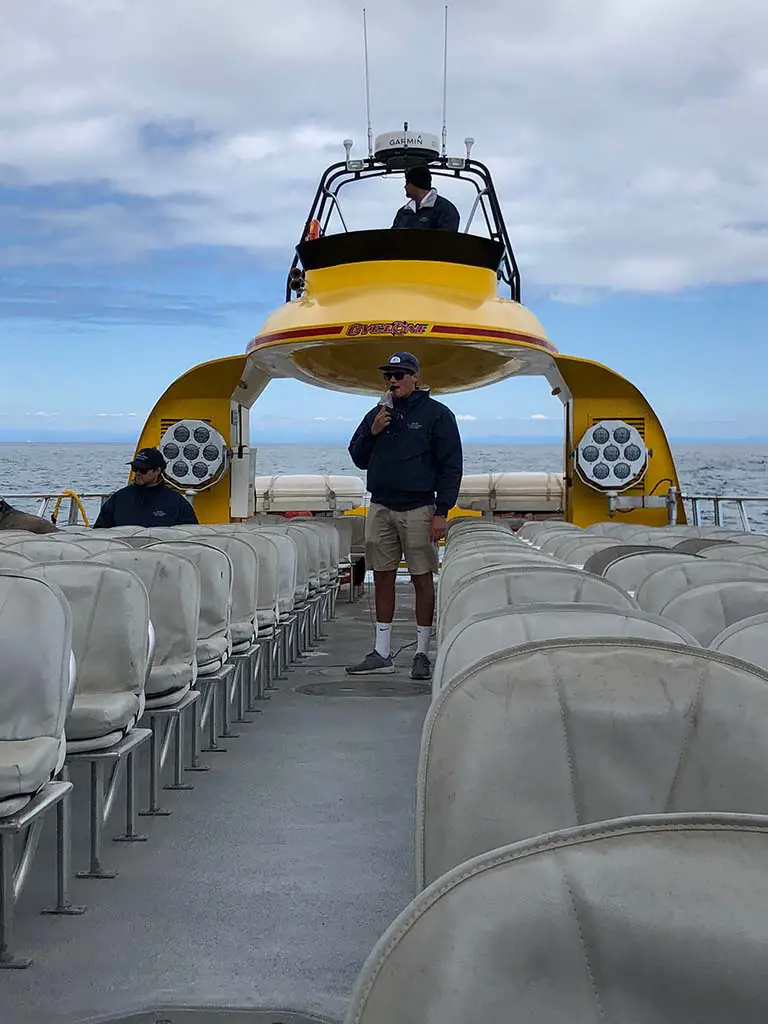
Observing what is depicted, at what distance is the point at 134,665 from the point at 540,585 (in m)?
1.66

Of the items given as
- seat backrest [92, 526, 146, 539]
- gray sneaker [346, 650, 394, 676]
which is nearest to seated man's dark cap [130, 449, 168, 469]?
seat backrest [92, 526, 146, 539]

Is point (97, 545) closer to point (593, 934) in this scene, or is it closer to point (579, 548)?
point (579, 548)

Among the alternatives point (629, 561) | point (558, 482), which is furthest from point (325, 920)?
point (558, 482)

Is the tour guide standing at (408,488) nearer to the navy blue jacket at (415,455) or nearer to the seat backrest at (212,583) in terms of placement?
the navy blue jacket at (415,455)

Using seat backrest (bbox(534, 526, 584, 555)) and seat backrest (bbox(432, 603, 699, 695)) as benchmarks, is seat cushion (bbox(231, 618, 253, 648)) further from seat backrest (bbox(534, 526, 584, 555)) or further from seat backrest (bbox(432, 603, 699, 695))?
seat backrest (bbox(432, 603, 699, 695))

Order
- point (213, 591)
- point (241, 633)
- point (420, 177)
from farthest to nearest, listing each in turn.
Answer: point (420, 177), point (241, 633), point (213, 591)

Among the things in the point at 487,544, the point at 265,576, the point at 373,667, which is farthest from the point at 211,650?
the point at 373,667

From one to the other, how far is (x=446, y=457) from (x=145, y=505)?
8.43 ft

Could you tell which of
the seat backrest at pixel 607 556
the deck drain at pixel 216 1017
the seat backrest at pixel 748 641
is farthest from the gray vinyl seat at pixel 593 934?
the seat backrest at pixel 607 556

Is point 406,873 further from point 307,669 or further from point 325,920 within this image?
point 307,669

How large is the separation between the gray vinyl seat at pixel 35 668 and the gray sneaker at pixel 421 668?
4785mm

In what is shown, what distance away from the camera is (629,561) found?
4.59m

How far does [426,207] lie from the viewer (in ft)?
38.7

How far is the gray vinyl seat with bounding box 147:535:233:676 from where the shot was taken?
5.80 metres
